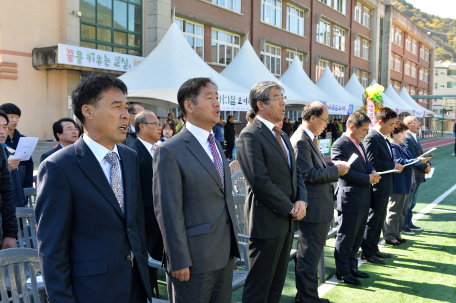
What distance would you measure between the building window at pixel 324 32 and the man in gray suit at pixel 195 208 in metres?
30.9

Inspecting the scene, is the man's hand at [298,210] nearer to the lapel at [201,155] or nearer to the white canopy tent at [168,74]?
the lapel at [201,155]

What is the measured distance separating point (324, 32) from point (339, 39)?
11.9 feet

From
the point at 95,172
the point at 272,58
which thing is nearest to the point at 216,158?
the point at 95,172

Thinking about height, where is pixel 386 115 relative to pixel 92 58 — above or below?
below

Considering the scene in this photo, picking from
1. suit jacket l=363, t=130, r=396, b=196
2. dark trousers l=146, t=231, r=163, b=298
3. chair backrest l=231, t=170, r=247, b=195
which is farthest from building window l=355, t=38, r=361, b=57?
dark trousers l=146, t=231, r=163, b=298

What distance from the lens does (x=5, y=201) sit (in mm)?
3008

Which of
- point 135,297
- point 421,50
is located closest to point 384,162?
point 135,297

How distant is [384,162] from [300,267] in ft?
7.71

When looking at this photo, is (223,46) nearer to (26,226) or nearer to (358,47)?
(26,226)

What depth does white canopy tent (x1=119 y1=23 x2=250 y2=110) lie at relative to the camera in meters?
9.06

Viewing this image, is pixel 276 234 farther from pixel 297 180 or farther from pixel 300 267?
pixel 300 267

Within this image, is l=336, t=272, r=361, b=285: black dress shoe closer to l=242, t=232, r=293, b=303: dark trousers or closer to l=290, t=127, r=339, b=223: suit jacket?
l=290, t=127, r=339, b=223: suit jacket

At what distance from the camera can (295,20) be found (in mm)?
28141

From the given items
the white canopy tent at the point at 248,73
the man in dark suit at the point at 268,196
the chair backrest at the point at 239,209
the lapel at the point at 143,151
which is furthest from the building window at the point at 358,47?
the lapel at the point at 143,151
